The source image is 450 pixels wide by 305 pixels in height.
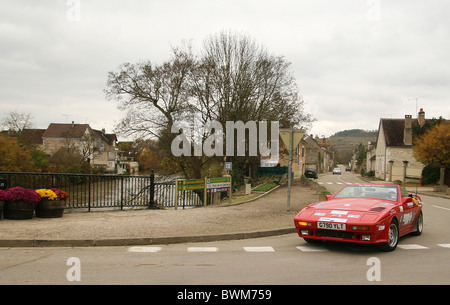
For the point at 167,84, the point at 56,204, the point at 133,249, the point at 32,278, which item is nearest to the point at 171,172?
the point at 167,84

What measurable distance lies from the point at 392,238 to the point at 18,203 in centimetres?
927

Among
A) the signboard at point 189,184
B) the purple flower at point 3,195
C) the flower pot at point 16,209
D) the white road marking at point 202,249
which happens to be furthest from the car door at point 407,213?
the purple flower at point 3,195

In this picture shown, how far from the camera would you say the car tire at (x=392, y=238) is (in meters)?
7.49

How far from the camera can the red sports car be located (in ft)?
23.4

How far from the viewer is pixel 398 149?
54.7 meters

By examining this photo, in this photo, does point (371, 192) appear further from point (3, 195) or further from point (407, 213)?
point (3, 195)

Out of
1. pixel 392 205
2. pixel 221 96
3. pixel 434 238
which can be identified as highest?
pixel 221 96

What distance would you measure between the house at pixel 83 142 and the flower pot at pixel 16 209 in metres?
44.6

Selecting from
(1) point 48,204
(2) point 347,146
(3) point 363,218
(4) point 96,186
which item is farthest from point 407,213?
(2) point 347,146

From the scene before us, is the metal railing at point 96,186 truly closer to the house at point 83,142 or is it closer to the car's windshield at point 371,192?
the car's windshield at point 371,192

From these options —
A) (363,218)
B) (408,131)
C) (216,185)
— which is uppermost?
(408,131)

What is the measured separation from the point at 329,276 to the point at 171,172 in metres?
25.8
